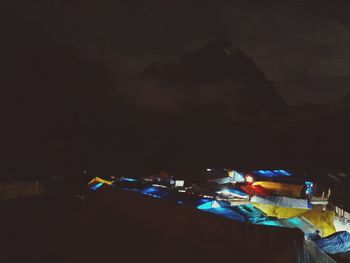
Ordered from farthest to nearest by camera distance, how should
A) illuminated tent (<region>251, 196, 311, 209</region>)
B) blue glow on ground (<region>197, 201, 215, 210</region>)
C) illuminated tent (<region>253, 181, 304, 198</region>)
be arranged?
illuminated tent (<region>253, 181, 304, 198</region>) < illuminated tent (<region>251, 196, 311, 209</region>) < blue glow on ground (<region>197, 201, 215, 210</region>)

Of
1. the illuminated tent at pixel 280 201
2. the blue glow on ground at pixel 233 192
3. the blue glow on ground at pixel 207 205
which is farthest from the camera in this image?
the blue glow on ground at pixel 233 192

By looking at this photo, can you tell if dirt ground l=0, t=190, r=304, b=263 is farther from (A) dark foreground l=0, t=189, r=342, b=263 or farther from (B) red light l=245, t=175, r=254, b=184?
(B) red light l=245, t=175, r=254, b=184

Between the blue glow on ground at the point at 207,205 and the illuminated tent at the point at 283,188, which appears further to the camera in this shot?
the illuminated tent at the point at 283,188

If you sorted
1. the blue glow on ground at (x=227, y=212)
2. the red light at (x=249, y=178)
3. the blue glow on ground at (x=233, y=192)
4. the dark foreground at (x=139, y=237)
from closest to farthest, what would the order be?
the dark foreground at (x=139, y=237), the blue glow on ground at (x=227, y=212), the blue glow on ground at (x=233, y=192), the red light at (x=249, y=178)

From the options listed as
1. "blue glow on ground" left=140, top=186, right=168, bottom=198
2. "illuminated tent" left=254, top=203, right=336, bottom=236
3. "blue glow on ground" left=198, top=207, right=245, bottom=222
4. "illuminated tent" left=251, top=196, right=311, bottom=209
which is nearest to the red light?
"illuminated tent" left=251, top=196, right=311, bottom=209

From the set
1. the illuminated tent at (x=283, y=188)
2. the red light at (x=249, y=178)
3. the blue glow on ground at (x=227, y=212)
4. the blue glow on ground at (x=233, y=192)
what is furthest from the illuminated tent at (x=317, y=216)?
the red light at (x=249, y=178)

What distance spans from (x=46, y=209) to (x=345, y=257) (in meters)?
8.05

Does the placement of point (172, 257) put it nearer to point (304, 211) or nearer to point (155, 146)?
point (304, 211)

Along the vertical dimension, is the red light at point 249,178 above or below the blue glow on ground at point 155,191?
above

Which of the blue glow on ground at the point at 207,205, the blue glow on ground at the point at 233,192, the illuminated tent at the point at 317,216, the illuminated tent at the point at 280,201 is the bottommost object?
the illuminated tent at the point at 317,216

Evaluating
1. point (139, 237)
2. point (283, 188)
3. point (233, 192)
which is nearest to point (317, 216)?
point (233, 192)

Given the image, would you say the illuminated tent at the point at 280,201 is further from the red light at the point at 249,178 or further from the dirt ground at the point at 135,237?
the dirt ground at the point at 135,237

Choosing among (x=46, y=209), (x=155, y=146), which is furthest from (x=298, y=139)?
(x=46, y=209)

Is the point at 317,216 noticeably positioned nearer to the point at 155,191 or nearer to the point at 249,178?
the point at 155,191
